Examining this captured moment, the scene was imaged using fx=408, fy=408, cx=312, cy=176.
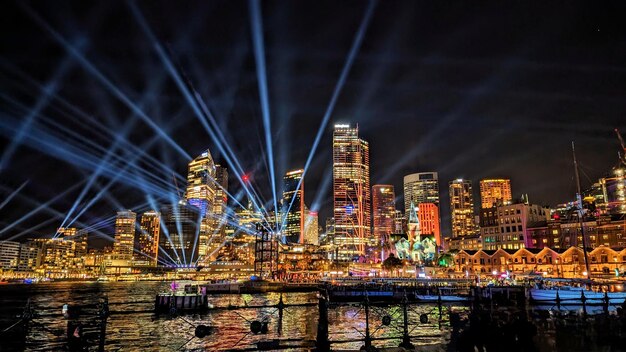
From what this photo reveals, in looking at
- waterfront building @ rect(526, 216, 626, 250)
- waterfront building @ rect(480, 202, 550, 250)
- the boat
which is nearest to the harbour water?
the boat

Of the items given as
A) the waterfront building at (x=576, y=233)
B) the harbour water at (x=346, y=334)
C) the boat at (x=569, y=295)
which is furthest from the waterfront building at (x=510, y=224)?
the harbour water at (x=346, y=334)

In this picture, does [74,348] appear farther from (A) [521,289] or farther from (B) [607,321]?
(A) [521,289]

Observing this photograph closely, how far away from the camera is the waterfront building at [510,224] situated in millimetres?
128625

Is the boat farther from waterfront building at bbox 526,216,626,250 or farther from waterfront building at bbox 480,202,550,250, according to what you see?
waterfront building at bbox 480,202,550,250

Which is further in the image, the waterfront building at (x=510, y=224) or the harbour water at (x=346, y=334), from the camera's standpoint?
the waterfront building at (x=510, y=224)

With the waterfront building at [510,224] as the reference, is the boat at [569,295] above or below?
below

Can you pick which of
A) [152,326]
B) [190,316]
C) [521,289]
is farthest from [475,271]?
[152,326]

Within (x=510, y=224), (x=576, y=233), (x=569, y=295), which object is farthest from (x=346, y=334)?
(x=510, y=224)

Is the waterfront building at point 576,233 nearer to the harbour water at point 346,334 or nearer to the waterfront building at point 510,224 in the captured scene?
the waterfront building at point 510,224

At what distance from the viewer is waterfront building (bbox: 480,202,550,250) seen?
12862 centimetres

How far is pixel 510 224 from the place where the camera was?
432 feet

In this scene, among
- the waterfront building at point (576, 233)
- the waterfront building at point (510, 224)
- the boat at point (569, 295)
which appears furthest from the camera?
the waterfront building at point (510, 224)

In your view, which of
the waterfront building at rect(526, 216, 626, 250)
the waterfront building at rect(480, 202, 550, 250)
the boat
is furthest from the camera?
the waterfront building at rect(480, 202, 550, 250)

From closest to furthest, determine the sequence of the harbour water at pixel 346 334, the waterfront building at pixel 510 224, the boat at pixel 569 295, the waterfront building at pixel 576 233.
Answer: the harbour water at pixel 346 334, the boat at pixel 569 295, the waterfront building at pixel 576 233, the waterfront building at pixel 510 224
